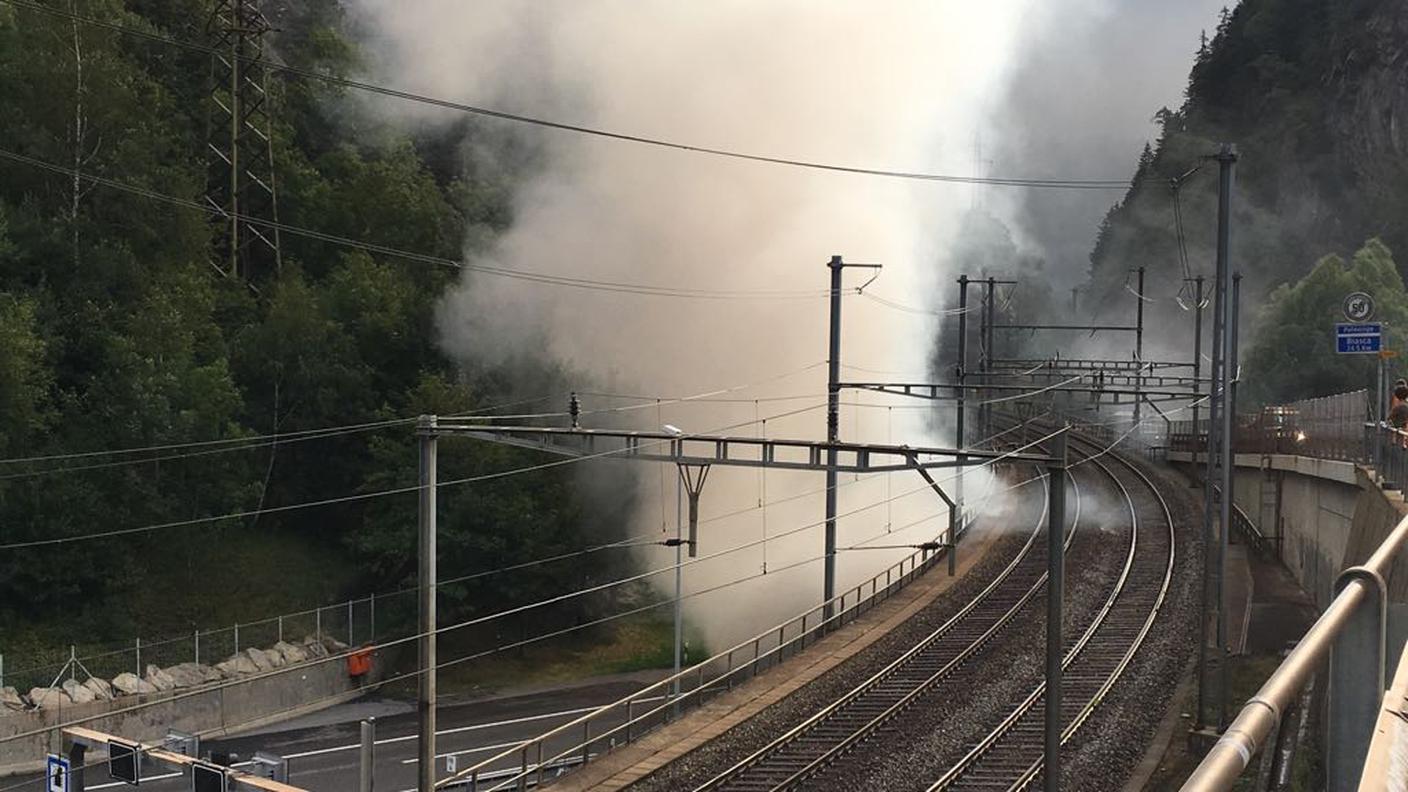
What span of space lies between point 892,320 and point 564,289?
1210cm

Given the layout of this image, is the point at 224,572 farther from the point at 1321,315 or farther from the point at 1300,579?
the point at 1321,315

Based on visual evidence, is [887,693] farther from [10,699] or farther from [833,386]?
[10,699]

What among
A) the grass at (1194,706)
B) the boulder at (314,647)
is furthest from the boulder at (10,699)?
the grass at (1194,706)

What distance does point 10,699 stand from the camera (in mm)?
26391

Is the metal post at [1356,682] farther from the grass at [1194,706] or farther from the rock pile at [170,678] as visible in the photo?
the rock pile at [170,678]

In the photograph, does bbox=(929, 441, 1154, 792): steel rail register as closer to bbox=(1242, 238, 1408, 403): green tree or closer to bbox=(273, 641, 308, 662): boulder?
bbox=(273, 641, 308, 662): boulder

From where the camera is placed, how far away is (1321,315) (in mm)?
59750

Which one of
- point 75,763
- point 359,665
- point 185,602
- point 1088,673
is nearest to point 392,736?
point 359,665

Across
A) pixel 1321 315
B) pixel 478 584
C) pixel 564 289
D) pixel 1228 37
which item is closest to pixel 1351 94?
pixel 1228 37

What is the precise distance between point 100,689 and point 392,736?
21.0 ft

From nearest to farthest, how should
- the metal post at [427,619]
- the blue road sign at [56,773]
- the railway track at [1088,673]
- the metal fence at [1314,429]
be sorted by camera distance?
1. the metal post at [427,619]
2. the blue road sign at [56,773]
3. the railway track at [1088,673]
4. the metal fence at [1314,429]

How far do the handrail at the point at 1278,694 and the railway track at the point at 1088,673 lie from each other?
1722 cm

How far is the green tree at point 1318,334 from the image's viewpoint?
57.6 m

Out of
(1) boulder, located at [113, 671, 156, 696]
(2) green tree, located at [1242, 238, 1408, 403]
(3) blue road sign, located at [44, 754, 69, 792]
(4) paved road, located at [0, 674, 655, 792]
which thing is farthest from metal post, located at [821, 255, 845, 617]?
(2) green tree, located at [1242, 238, 1408, 403]
